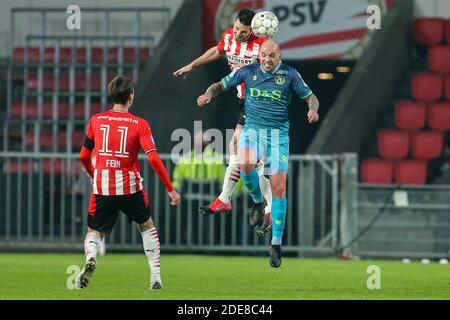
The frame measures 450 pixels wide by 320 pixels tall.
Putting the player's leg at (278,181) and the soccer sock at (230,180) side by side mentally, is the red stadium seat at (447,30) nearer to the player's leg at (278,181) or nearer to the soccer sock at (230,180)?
the soccer sock at (230,180)

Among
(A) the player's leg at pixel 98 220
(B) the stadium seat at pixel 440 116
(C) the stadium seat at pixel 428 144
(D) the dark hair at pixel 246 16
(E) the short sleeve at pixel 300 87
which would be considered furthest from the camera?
(B) the stadium seat at pixel 440 116

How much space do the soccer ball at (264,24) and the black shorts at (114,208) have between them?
2497mm

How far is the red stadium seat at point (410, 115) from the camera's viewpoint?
26047 millimetres

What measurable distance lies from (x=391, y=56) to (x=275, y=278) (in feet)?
34.7

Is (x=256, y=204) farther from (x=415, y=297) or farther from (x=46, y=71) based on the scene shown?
(x=46, y=71)

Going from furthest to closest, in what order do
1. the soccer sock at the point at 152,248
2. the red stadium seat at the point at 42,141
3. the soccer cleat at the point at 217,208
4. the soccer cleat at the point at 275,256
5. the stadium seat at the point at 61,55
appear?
the stadium seat at the point at 61,55 → the red stadium seat at the point at 42,141 → the soccer cleat at the point at 217,208 → the soccer cleat at the point at 275,256 → the soccer sock at the point at 152,248

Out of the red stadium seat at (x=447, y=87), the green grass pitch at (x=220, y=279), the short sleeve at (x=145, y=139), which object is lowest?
the green grass pitch at (x=220, y=279)

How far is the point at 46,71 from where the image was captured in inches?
1118

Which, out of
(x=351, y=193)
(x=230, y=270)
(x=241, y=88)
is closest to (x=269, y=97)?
(x=241, y=88)

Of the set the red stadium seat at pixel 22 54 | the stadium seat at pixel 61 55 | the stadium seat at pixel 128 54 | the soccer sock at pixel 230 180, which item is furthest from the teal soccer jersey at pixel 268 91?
the red stadium seat at pixel 22 54

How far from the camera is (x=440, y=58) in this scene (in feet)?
87.4

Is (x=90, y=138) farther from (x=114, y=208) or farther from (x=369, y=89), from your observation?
(x=369, y=89)

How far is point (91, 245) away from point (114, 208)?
0.42 metres

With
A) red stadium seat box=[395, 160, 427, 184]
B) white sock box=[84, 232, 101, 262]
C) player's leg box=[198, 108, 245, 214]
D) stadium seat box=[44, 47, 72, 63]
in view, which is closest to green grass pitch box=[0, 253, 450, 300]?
white sock box=[84, 232, 101, 262]
